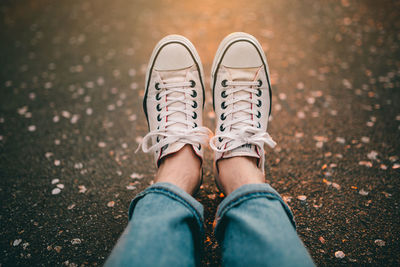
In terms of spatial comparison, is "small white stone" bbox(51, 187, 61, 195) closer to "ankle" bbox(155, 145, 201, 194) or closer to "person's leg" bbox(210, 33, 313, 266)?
"ankle" bbox(155, 145, 201, 194)

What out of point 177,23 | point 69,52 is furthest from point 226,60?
point 69,52

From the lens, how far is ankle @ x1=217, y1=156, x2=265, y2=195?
34.9 inches

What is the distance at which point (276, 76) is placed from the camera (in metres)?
1.63

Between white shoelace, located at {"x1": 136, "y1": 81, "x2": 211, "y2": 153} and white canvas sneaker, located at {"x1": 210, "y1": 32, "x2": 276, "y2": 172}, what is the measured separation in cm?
11

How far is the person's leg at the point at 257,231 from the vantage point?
625 mm

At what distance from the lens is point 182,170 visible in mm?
936

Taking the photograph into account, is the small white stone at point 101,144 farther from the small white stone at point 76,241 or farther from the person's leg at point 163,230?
the person's leg at point 163,230

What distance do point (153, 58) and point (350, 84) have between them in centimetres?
120

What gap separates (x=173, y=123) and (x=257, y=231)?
24.1 inches

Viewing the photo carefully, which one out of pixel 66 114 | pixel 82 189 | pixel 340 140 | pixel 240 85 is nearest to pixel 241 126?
pixel 240 85

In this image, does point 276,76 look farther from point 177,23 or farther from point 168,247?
point 168,247

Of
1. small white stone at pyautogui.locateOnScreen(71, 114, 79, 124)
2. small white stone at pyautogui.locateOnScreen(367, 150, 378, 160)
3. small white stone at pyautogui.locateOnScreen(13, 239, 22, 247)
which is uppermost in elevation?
small white stone at pyautogui.locateOnScreen(71, 114, 79, 124)

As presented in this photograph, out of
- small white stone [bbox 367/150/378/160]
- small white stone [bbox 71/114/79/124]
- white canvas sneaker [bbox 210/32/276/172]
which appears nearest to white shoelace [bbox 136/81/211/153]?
white canvas sneaker [bbox 210/32/276/172]

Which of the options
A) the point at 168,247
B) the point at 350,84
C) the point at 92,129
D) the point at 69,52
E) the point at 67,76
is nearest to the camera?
the point at 168,247
